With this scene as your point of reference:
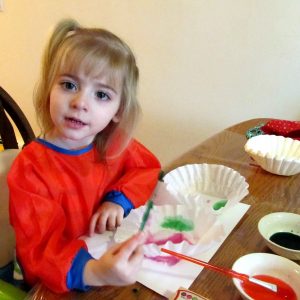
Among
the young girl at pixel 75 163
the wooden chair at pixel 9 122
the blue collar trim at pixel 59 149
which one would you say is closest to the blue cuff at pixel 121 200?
the young girl at pixel 75 163

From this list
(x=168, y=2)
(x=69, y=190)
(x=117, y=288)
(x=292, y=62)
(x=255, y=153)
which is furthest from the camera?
(x=168, y=2)

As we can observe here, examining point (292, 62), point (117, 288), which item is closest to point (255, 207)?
point (117, 288)

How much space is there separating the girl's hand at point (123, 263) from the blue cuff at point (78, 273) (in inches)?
1.3

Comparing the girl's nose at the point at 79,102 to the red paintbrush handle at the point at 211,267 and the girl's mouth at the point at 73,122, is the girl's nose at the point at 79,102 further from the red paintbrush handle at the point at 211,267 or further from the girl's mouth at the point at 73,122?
the red paintbrush handle at the point at 211,267

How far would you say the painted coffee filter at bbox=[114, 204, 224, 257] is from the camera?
59cm

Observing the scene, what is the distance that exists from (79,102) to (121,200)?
233 millimetres

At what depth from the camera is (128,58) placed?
29.7 inches

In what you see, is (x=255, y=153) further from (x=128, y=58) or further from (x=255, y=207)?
(x=128, y=58)

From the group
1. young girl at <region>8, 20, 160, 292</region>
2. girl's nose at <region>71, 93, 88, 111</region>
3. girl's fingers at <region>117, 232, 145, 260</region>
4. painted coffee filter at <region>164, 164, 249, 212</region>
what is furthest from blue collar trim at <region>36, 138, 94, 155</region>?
girl's fingers at <region>117, 232, 145, 260</region>

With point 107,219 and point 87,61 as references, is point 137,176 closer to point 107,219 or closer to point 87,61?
point 107,219

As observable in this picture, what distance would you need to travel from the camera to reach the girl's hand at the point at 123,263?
46 centimetres

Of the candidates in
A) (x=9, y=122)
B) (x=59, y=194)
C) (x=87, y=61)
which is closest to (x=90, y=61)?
(x=87, y=61)

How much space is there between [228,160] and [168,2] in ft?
3.26

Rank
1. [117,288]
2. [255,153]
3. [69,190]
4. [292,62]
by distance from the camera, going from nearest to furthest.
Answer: [117,288] < [69,190] < [255,153] < [292,62]
